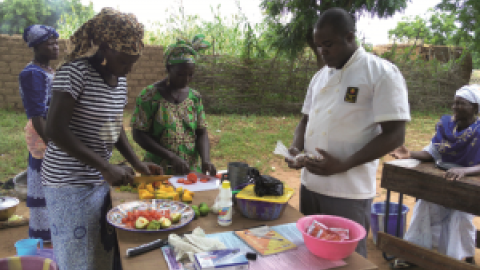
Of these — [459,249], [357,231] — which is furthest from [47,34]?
[459,249]

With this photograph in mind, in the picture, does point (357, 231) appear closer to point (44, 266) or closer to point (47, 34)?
point (44, 266)

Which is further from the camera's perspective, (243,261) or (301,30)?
(301,30)

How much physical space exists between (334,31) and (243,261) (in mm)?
1277

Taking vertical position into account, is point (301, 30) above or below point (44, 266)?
above

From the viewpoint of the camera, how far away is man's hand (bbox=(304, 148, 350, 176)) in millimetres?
1756

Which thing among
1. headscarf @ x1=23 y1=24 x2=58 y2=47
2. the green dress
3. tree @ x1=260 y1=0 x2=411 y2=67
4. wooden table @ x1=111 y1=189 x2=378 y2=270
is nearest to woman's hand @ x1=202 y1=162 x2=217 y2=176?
the green dress

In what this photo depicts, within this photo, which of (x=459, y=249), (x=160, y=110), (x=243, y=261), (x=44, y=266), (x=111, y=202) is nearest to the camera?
(x=243, y=261)

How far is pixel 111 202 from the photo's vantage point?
2.06 meters

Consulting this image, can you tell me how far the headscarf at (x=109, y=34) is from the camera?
1.73 meters

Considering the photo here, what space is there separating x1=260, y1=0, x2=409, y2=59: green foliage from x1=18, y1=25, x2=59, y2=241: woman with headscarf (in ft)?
18.3

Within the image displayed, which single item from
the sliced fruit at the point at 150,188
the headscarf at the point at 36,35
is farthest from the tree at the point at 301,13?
the sliced fruit at the point at 150,188

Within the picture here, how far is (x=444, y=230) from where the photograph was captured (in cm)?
329

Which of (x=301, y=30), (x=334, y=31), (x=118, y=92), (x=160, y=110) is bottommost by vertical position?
(x=160, y=110)

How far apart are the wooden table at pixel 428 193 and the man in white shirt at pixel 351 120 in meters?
1.09
